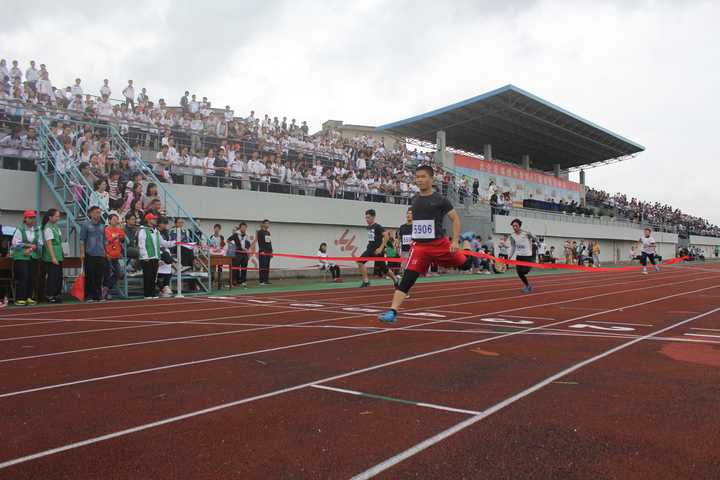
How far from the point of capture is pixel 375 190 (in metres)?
25.8

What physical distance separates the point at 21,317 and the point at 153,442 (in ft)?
24.6

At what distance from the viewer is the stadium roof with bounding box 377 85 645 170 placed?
125 ft

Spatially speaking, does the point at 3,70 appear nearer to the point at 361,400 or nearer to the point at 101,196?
the point at 101,196

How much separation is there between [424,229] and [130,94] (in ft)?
53.4

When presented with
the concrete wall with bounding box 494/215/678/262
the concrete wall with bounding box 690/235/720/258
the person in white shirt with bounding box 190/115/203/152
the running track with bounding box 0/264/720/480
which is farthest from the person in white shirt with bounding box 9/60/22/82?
the concrete wall with bounding box 690/235/720/258

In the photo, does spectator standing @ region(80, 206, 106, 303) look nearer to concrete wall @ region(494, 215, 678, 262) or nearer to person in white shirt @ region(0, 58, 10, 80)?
person in white shirt @ region(0, 58, 10, 80)

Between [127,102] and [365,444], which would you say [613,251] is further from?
[365,444]

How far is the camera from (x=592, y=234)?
4431 centimetres

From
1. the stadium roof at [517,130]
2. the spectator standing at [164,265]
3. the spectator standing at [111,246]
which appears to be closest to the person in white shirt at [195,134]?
the spectator standing at [164,265]

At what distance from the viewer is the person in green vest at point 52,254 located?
11.2m

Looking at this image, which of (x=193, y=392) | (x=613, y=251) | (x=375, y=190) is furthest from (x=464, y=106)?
(x=193, y=392)

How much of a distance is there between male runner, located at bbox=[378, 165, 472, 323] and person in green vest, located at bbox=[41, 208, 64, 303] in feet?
25.6

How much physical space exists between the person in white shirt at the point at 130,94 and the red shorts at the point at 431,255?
15798mm

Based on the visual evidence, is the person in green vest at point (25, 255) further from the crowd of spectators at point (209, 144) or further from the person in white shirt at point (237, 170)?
the person in white shirt at point (237, 170)
